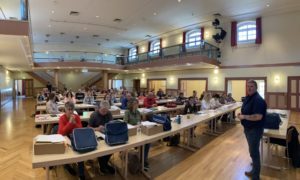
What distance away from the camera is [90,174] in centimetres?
334

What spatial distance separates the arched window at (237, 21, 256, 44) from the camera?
12.1 m

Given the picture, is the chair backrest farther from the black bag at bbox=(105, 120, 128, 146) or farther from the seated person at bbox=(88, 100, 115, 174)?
the seated person at bbox=(88, 100, 115, 174)

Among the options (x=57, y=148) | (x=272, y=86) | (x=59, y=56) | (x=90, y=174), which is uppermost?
(x=59, y=56)

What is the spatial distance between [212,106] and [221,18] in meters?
8.00

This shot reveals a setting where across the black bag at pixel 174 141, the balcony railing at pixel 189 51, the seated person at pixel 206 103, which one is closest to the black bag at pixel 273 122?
the black bag at pixel 174 141

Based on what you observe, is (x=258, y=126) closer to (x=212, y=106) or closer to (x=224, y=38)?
(x=212, y=106)

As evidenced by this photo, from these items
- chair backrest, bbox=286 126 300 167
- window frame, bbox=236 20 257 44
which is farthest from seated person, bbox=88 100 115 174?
window frame, bbox=236 20 257 44

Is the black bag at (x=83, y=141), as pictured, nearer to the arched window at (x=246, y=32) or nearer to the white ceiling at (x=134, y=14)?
the white ceiling at (x=134, y=14)

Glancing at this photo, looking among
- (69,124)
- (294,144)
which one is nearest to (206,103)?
(294,144)

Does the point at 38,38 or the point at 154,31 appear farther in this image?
the point at 38,38

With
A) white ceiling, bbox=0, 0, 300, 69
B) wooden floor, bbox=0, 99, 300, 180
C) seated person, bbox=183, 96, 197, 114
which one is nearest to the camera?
wooden floor, bbox=0, 99, 300, 180

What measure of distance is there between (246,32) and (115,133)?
12.3m

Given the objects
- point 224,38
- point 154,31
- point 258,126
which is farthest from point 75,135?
point 154,31

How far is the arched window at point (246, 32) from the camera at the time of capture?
1215cm
